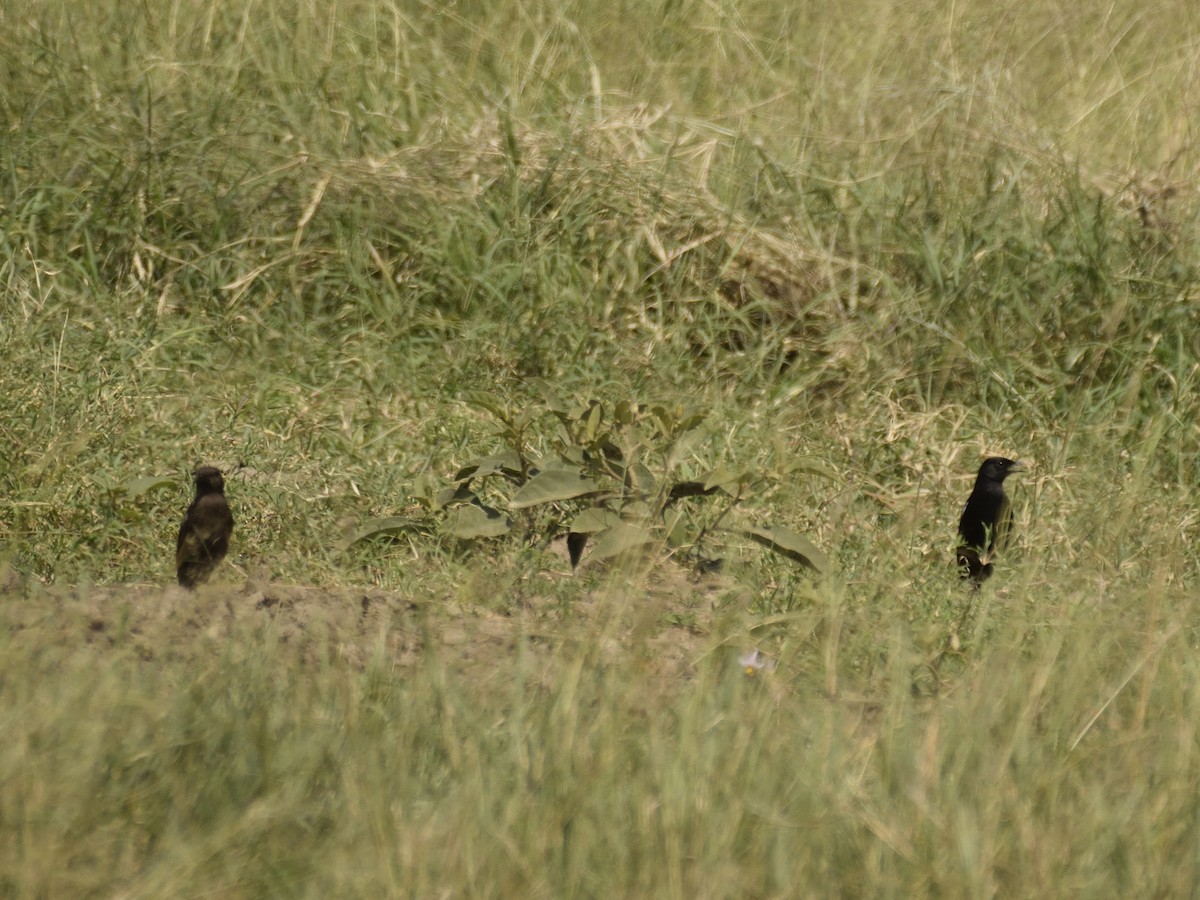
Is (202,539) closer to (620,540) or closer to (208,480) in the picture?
(208,480)

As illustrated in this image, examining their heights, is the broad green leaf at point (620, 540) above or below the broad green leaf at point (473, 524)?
above

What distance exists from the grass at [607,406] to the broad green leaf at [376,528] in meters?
0.04

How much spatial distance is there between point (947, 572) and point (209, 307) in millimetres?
2839

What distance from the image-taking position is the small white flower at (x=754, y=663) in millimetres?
3154

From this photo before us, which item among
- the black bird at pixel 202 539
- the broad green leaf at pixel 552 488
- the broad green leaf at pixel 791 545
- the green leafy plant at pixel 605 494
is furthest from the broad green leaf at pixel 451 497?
the broad green leaf at pixel 791 545

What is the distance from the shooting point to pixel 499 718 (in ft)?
9.19

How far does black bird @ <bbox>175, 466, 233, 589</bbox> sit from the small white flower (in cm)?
136

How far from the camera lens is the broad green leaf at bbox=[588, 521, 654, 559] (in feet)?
11.9

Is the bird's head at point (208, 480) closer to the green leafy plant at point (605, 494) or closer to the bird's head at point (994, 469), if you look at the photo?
the green leafy plant at point (605, 494)

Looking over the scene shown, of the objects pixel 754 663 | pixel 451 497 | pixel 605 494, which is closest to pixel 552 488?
pixel 605 494

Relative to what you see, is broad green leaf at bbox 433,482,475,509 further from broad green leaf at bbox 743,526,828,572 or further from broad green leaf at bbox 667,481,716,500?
broad green leaf at bbox 743,526,828,572

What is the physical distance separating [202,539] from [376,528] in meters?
0.46

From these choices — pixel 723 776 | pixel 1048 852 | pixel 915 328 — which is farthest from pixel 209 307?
pixel 1048 852

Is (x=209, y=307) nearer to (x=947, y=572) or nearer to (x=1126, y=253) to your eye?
(x=947, y=572)
